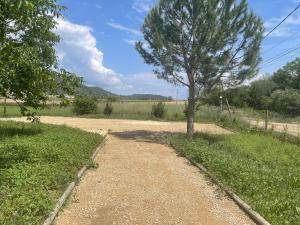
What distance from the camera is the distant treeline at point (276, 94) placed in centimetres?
5767

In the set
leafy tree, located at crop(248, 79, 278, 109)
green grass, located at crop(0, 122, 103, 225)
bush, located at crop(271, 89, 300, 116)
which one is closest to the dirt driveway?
green grass, located at crop(0, 122, 103, 225)

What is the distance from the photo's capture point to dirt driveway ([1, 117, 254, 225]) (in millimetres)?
8430

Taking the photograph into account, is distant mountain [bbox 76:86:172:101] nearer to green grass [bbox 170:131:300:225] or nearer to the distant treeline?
green grass [bbox 170:131:300:225]

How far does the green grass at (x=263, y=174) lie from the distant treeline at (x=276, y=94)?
2761 centimetres

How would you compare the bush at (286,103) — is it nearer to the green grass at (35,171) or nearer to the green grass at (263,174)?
the green grass at (263,174)

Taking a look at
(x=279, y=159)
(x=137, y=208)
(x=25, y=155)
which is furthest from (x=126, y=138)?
(x=137, y=208)

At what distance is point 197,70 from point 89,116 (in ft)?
48.7

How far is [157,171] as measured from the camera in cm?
1347

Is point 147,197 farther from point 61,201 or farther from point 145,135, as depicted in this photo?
point 145,135

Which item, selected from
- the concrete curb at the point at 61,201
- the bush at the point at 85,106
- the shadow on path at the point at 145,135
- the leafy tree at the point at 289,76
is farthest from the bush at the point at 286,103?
the concrete curb at the point at 61,201

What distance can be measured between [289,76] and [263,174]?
215ft

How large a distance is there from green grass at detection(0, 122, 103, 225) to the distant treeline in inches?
1277

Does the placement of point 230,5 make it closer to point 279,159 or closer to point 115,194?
point 279,159

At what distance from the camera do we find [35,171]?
1074 centimetres
